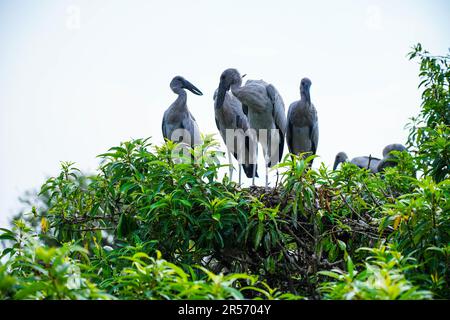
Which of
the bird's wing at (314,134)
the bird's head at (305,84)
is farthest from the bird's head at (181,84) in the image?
the bird's wing at (314,134)

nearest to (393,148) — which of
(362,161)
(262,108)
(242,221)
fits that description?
(362,161)

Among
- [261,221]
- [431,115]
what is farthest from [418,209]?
[431,115]

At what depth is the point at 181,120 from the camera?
9852mm

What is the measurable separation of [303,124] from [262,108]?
1074 millimetres

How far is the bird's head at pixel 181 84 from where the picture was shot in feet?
33.0

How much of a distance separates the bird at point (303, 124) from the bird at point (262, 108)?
1.09ft

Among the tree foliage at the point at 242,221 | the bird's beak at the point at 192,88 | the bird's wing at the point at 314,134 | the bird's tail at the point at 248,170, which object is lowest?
the tree foliage at the point at 242,221

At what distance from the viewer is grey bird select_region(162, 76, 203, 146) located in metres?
9.74

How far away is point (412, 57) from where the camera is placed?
359 inches

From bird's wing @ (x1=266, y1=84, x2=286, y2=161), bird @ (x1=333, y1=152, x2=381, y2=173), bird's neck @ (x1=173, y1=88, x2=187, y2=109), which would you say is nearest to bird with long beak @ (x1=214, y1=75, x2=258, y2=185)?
bird's wing @ (x1=266, y1=84, x2=286, y2=161)

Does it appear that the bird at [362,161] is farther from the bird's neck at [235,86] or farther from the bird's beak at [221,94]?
the bird's beak at [221,94]

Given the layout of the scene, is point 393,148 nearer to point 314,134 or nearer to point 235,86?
point 314,134

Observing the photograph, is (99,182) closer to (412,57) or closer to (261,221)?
(261,221)
